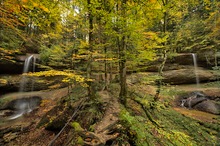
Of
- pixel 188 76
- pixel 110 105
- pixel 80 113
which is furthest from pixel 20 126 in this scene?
pixel 188 76

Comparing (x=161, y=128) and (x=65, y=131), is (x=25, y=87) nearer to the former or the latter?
(x=65, y=131)

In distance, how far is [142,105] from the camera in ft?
20.8

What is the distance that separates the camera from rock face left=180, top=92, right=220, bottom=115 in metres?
9.38

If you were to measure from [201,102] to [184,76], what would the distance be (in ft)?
13.0

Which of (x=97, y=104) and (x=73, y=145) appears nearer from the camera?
(x=73, y=145)

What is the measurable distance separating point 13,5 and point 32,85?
9.74 m

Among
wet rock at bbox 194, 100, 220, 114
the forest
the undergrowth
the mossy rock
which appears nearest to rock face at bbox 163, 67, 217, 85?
the forest

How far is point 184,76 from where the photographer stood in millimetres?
13758

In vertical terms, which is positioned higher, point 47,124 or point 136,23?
point 136,23

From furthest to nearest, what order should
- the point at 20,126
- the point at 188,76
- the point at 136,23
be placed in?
the point at 188,76 < the point at 20,126 < the point at 136,23

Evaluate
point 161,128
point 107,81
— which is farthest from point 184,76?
point 161,128

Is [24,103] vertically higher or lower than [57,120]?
lower

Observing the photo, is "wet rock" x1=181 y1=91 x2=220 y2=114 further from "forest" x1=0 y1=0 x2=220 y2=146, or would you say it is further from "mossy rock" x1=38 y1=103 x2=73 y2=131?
"mossy rock" x1=38 y1=103 x2=73 y2=131

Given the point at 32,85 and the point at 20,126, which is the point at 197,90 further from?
the point at 32,85
